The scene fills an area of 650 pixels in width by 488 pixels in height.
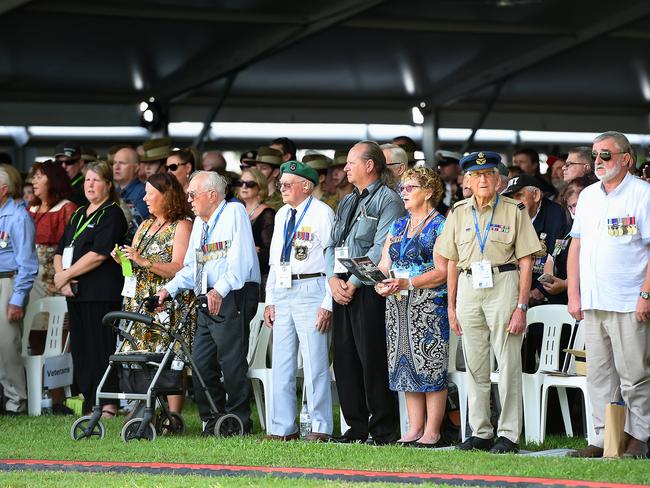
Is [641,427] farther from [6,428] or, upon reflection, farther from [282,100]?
[282,100]

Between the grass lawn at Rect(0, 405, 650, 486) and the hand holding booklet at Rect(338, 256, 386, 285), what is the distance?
0.99 meters

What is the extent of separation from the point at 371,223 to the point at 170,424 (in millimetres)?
1943

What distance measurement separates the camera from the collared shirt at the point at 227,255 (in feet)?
28.0

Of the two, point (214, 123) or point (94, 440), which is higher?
point (214, 123)

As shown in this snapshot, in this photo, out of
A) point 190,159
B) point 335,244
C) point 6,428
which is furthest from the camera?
point 190,159

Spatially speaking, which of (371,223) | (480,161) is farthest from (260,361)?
(480,161)

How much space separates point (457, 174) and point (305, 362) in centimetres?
415

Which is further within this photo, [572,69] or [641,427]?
[572,69]

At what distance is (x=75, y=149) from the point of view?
38.6 feet

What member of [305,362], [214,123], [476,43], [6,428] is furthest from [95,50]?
[305,362]

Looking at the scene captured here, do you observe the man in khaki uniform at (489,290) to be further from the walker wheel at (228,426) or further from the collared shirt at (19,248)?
the collared shirt at (19,248)

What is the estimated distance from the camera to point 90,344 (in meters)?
9.70

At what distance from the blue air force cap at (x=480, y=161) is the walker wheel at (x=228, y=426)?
2.35 metres

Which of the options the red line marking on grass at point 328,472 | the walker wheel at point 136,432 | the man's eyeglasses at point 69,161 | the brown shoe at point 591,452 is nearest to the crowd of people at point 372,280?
the brown shoe at point 591,452
